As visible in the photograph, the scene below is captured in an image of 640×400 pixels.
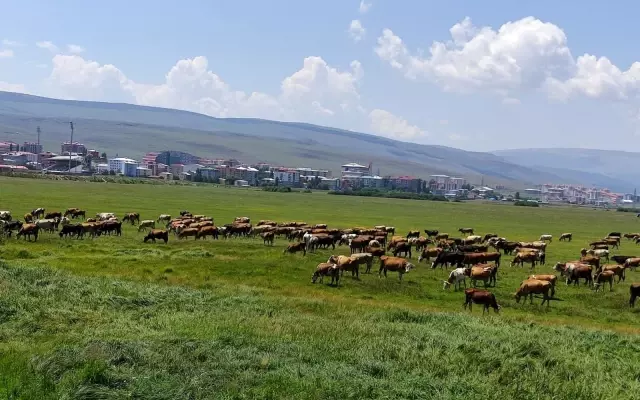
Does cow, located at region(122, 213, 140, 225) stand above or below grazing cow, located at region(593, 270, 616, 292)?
below

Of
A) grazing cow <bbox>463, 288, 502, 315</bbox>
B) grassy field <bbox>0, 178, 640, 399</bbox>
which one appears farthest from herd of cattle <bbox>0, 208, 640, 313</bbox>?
grassy field <bbox>0, 178, 640, 399</bbox>

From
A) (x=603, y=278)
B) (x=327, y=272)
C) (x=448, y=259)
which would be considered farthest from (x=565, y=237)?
(x=327, y=272)

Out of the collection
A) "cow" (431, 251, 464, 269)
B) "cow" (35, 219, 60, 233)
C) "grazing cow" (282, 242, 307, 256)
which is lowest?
"cow" (35, 219, 60, 233)

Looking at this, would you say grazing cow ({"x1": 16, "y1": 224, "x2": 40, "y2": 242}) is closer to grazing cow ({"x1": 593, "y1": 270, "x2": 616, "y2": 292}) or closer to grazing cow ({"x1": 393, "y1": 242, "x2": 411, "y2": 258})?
grazing cow ({"x1": 393, "y1": 242, "x2": 411, "y2": 258})

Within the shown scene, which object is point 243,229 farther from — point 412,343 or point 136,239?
point 412,343

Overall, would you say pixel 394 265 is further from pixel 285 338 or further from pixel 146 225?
pixel 146 225

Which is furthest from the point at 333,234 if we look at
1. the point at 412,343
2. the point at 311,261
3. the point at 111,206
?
the point at 111,206

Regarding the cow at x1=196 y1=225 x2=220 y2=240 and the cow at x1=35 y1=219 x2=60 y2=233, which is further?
the cow at x1=196 y1=225 x2=220 y2=240

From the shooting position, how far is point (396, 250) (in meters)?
34.9

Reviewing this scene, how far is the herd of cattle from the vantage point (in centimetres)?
2617

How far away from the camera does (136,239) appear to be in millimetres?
38625

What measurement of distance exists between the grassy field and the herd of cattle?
828mm

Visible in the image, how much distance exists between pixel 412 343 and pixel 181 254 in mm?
18546

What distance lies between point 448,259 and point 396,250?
3816 mm
